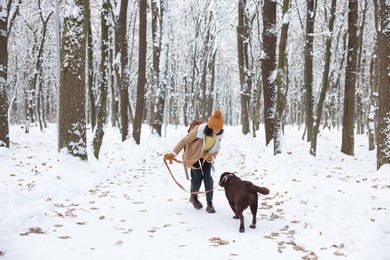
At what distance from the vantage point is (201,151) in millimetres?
6293

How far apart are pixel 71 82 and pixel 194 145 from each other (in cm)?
442

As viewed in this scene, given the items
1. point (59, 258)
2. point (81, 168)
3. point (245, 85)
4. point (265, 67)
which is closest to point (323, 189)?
point (59, 258)

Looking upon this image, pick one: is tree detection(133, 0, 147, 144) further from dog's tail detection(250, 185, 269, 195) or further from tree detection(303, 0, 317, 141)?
dog's tail detection(250, 185, 269, 195)

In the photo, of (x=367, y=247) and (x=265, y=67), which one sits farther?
(x=265, y=67)

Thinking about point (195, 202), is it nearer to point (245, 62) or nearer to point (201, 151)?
point (201, 151)

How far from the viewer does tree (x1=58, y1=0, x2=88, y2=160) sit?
350 inches

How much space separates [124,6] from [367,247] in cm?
1531

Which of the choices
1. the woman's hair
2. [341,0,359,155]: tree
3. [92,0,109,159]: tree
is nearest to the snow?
the woman's hair

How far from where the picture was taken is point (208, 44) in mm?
30547

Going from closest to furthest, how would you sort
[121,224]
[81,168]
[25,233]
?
[25,233] < [121,224] < [81,168]

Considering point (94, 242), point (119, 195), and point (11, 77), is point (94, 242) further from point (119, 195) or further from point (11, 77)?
point (11, 77)

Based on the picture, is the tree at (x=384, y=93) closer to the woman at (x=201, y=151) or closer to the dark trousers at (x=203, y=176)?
the woman at (x=201, y=151)

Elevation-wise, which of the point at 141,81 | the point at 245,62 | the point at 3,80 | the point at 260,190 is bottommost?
the point at 260,190

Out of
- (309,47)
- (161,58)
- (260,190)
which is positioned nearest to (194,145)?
(260,190)
